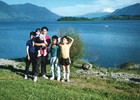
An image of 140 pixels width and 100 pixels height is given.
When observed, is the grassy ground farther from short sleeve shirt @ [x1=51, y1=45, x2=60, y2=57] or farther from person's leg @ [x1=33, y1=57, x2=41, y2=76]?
short sleeve shirt @ [x1=51, y1=45, x2=60, y2=57]

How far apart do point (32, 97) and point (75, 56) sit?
10.4m

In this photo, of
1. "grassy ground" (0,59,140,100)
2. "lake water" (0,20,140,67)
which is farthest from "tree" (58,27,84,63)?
"grassy ground" (0,59,140,100)

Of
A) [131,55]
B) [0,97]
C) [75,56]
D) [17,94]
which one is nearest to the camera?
[0,97]

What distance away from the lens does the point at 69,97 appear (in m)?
5.18

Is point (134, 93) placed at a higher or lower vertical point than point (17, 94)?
lower

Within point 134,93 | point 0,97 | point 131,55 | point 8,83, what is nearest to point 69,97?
point 0,97

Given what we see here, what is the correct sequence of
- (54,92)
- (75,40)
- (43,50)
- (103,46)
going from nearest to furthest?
1. (54,92)
2. (43,50)
3. (75,40)
4. (103,46)

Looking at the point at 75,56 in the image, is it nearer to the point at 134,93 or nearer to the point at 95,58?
the point at 95,58

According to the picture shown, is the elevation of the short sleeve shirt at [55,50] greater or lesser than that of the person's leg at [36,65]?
greater

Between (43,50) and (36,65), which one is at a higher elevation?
(43,50)

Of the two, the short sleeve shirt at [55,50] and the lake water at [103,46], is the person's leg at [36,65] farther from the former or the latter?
the lake water at [103,46]

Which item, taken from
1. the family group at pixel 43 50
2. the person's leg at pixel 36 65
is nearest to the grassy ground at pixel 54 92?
the person's leg at pixel 36 65

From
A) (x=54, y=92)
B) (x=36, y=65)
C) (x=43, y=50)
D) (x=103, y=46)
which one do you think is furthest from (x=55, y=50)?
(x=103, y=46)

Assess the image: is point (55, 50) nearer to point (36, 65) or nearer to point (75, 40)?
point (36, 65)
